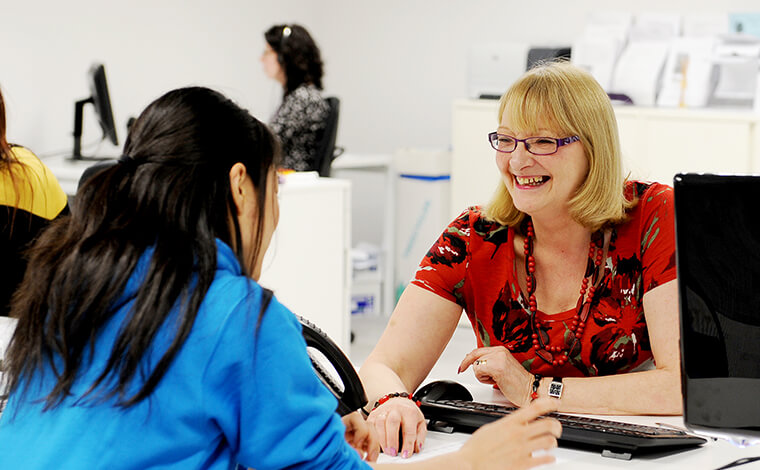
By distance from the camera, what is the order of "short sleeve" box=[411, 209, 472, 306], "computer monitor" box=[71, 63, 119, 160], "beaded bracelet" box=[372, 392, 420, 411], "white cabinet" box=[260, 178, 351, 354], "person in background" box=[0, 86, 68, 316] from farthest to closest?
"computer monitor" box=[71, 63, 119, 160] < "white cabinet" box=[260, 178, 351, 354] < "person in background" box=[0, 86, 68, 316] < "short sleeve" box=[411, 209, 472, 306] < "beaded bracelet" box=[372, 392, 420, 411]

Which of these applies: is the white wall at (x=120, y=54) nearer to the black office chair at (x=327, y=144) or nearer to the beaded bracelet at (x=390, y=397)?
the black office chair at (x=327, y=144)

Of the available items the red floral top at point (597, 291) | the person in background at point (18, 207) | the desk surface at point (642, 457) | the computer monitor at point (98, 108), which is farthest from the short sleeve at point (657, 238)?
the computer monitor at point (98, 108)

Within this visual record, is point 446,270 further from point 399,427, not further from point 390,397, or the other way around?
point 399,427

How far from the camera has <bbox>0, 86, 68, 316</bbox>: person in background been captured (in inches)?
93.7

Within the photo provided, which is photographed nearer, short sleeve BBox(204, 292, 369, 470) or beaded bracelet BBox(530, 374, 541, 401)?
short sleeve BBox(204, 292, 369, 470)

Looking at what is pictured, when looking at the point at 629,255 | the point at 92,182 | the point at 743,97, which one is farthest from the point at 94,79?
the point at 92,182

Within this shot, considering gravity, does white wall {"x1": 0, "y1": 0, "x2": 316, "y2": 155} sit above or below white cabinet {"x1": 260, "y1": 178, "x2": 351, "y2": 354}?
above

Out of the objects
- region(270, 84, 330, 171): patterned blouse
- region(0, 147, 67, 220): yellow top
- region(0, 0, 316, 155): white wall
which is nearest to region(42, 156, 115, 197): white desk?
region(0, 0, 316, 155): white wall

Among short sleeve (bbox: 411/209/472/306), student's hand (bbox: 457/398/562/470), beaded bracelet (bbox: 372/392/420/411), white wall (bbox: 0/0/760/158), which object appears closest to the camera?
student's hand (bbox: 457/398/562/470)

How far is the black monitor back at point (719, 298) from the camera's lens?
1.19 m

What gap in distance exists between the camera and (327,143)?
15.2 feet

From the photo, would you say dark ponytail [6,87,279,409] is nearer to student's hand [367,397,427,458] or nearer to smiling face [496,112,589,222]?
student's hand [367,397,427,458]

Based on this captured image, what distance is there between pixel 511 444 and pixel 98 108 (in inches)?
149

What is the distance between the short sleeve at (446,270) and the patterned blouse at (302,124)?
280 cm
